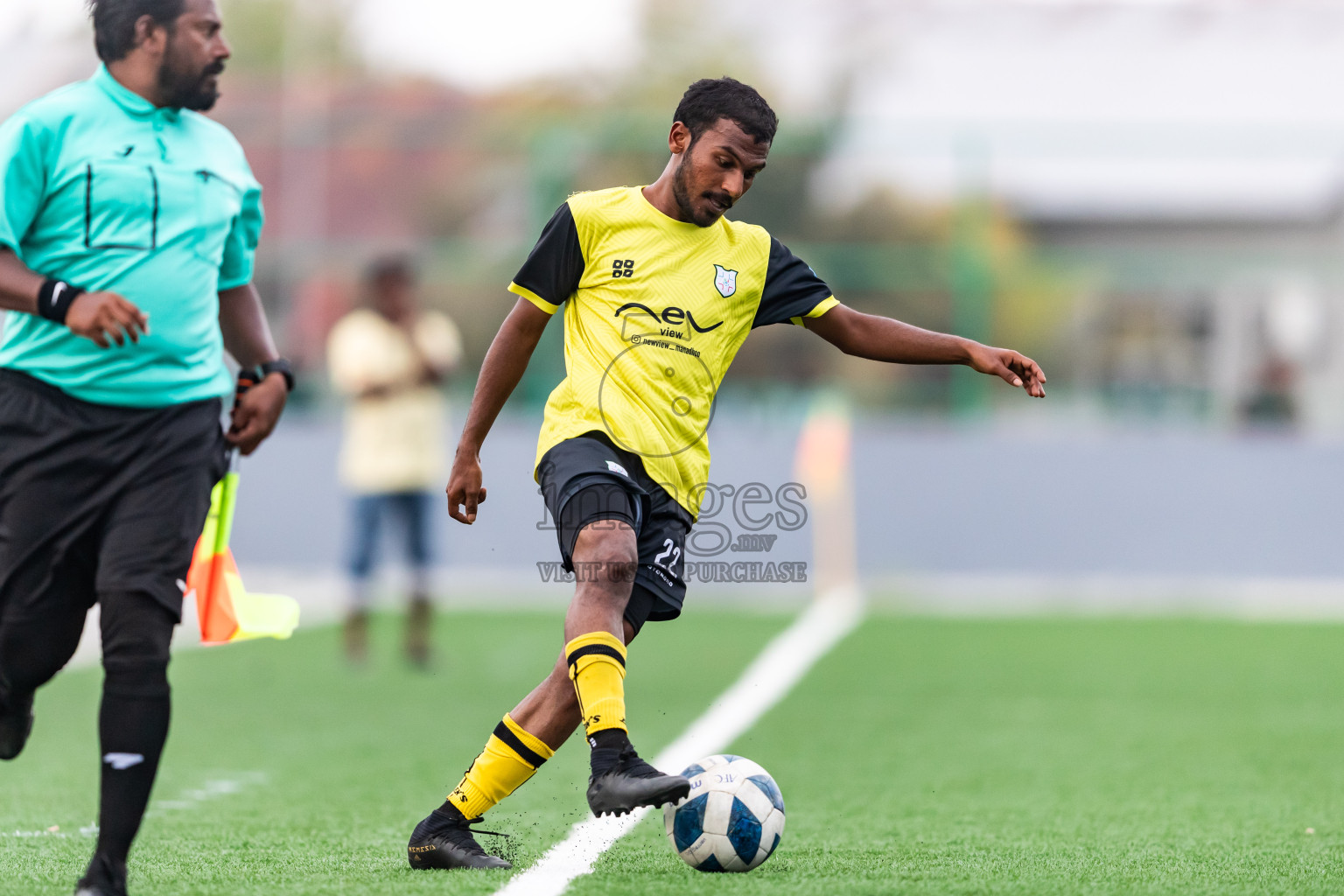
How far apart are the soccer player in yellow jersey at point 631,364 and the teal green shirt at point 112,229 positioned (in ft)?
2.54

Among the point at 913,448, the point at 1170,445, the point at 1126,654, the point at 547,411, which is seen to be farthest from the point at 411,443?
the point at 1170,445

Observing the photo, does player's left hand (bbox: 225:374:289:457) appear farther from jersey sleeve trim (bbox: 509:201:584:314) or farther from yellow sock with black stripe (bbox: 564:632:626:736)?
yellow sock with black stripe (bbox: 564:632:626:736)

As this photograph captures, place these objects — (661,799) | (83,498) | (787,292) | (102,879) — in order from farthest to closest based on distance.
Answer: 1. (787,292)
2. (83,498)
3. (661,799)
4. (102,879)

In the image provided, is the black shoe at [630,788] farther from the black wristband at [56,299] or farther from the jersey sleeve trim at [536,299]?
the black wristband at [56,299]

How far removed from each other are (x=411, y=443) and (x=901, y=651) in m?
3.58

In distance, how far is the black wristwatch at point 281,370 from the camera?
185 inches

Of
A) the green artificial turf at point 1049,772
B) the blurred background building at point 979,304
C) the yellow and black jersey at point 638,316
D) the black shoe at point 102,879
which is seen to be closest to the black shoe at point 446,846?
the green artificial turf at point 1049,772

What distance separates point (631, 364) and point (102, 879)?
178cm

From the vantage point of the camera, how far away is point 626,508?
4.50 meters

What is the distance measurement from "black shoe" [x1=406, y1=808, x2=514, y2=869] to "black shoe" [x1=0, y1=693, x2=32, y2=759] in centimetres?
→ 102

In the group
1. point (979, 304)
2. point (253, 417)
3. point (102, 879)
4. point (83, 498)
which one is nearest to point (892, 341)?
point (253, 417)

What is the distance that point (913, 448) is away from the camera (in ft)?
57.8

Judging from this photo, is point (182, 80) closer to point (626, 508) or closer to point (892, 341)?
point (626, 508)

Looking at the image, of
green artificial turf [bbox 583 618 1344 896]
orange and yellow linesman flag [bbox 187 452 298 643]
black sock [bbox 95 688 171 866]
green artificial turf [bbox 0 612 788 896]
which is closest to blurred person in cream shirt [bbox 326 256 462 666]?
green artificial turf [bbox 0 612 788 896]
